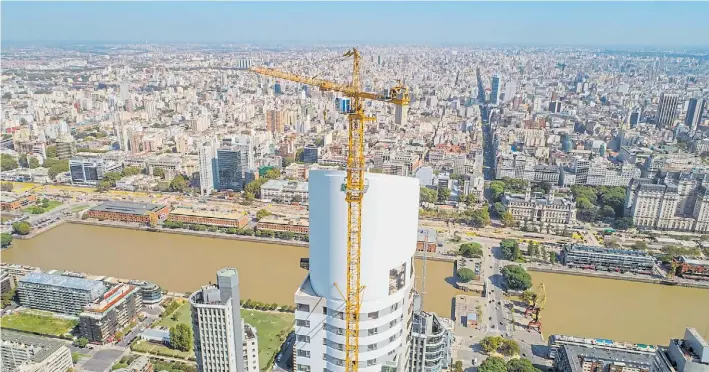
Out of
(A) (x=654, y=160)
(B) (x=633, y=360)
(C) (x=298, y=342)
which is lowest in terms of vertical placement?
(B) (x=633, y=360)

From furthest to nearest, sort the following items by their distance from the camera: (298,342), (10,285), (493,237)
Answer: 1. (493,237)
2. (10,285)
3. (298,342)

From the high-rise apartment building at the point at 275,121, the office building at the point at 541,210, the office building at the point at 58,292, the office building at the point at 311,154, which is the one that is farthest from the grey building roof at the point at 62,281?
the high-rise apartment building at the point at 275,121

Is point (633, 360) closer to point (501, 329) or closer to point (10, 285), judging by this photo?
point (501, 329)

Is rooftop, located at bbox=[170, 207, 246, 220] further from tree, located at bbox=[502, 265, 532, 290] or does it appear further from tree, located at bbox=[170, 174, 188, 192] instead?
tree, located at bbox=[502, 265, 532, 290]

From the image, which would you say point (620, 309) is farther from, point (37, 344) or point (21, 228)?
point (21, 228)

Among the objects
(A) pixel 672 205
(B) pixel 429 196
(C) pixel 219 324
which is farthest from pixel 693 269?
(C) pixel 219 324

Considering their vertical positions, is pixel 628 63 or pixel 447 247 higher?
pixel 628 63

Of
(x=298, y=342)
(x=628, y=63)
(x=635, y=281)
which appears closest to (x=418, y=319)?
(x=298, y=342)

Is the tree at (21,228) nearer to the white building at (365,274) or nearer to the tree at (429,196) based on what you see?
the tree at (429,196)
